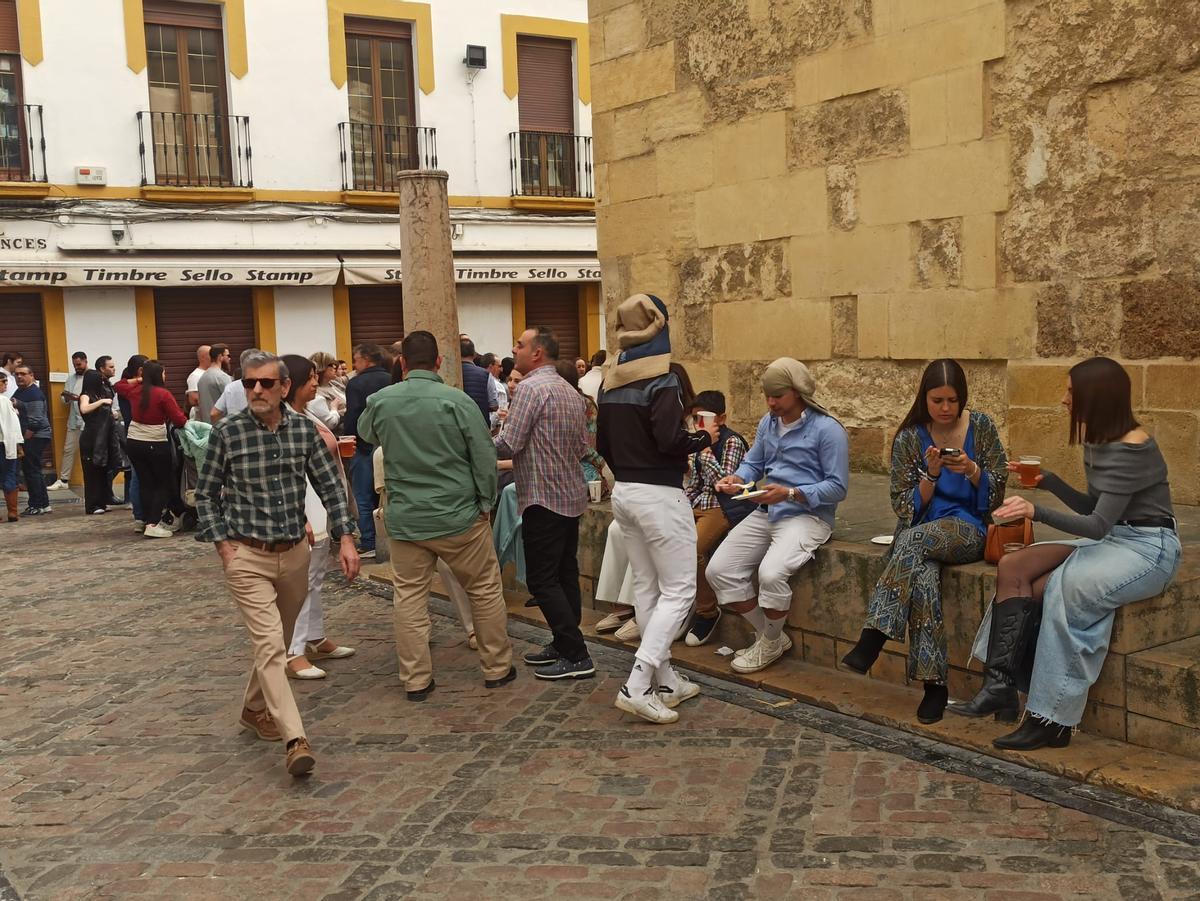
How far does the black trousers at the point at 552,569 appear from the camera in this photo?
20.3 ft

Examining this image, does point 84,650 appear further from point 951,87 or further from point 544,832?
point 951,87

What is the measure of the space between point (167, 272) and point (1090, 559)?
14.5 m

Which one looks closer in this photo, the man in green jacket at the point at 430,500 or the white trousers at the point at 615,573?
the man in green jacket at the point at 430,500

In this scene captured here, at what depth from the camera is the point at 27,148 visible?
1653cm

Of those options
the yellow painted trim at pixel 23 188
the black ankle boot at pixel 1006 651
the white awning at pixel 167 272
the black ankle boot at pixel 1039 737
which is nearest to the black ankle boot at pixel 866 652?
the black ankle boot at pixel 1006 651

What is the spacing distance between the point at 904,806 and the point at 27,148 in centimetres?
1536

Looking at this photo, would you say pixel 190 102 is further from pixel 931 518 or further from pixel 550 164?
pixel 931 518

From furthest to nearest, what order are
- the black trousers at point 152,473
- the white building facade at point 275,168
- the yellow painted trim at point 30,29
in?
1. the white building facade at point 275,168
2. the yellow painted trim at point 30,29
3. the black trousers at point 152,473

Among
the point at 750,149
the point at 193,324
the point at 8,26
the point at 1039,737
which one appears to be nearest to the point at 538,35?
the point at 193,324

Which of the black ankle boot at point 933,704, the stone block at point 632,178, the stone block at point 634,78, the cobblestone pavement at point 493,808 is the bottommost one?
the cobblestone pavement at point 493,808

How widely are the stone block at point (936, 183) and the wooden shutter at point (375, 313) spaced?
11982 millimetres

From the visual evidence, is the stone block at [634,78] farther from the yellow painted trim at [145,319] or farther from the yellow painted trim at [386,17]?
the yellow painted trim at [386,17]

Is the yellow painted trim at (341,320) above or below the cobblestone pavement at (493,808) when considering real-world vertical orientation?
above

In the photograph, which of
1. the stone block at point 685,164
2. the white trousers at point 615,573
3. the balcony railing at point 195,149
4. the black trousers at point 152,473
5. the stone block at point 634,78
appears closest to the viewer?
the white trousers at point 615,573
